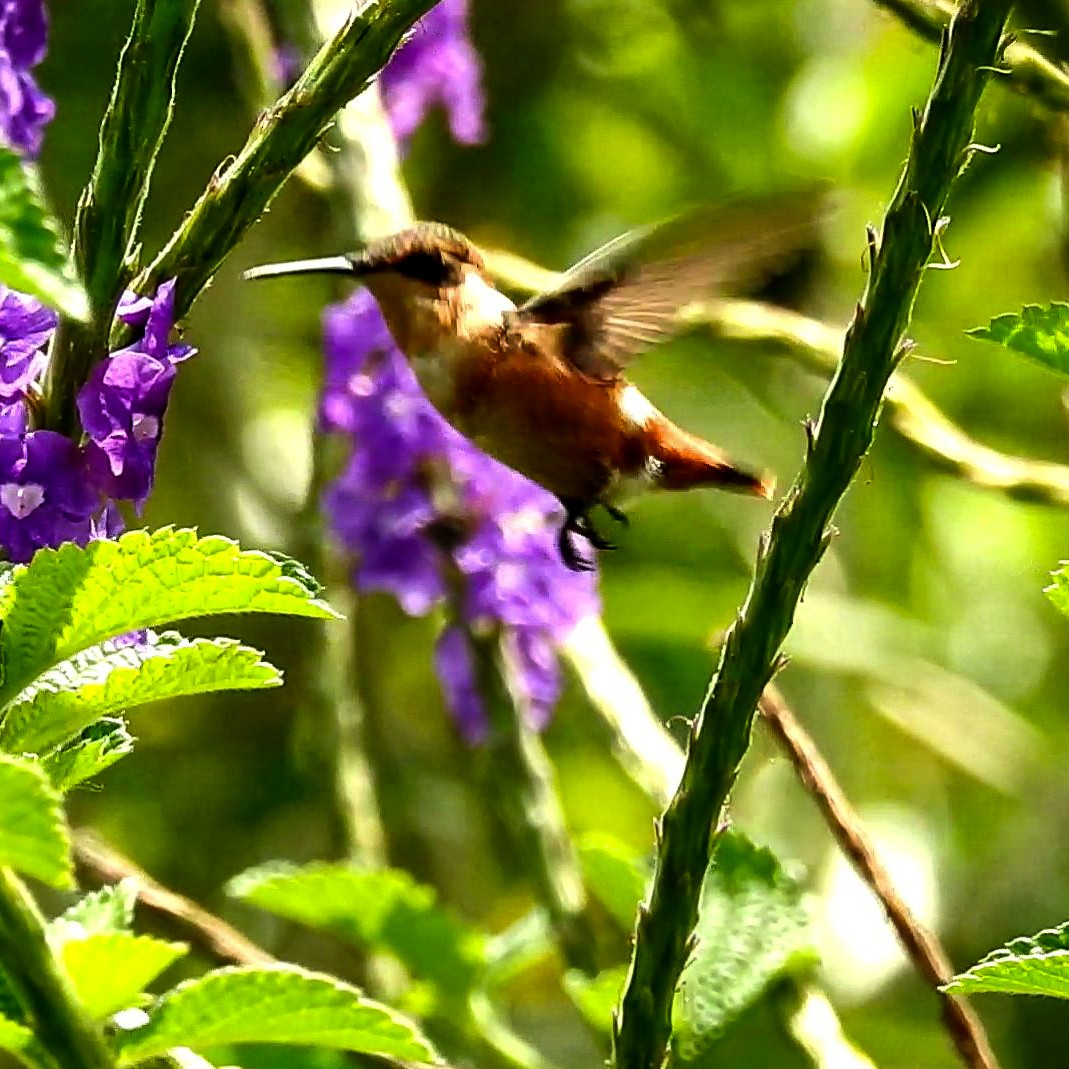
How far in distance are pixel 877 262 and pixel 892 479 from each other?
2710 millimetres

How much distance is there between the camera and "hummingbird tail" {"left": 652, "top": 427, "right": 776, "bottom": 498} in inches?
73.9

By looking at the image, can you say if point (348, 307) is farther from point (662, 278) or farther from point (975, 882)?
point (975, 882)

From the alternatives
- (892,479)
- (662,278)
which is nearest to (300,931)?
(892,479)

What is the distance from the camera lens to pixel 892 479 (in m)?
3.67

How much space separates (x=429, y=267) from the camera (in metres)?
1.85

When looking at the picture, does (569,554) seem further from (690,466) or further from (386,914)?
(386,914)

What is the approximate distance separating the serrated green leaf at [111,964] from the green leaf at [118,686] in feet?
0.31

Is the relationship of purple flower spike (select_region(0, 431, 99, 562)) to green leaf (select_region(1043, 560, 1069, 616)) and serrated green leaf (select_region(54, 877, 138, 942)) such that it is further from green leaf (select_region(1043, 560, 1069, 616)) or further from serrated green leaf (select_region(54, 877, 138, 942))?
green leaf (select_region(1043, 560, 1069, 616))

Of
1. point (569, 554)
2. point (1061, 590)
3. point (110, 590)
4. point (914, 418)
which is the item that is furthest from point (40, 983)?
point (914, 418)

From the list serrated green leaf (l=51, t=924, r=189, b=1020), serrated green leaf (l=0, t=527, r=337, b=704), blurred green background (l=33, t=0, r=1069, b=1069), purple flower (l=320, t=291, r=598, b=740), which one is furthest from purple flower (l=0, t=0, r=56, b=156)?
blurred green background (l=33, t=0, r=1069, b=1069)

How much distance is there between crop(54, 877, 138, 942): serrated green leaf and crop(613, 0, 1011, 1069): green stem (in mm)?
269

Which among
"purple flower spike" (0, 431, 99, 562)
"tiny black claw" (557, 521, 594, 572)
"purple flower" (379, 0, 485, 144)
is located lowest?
"tiny black claw" (557, 521, 594, 572)

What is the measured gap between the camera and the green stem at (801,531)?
98cm

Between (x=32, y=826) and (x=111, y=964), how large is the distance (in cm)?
18
